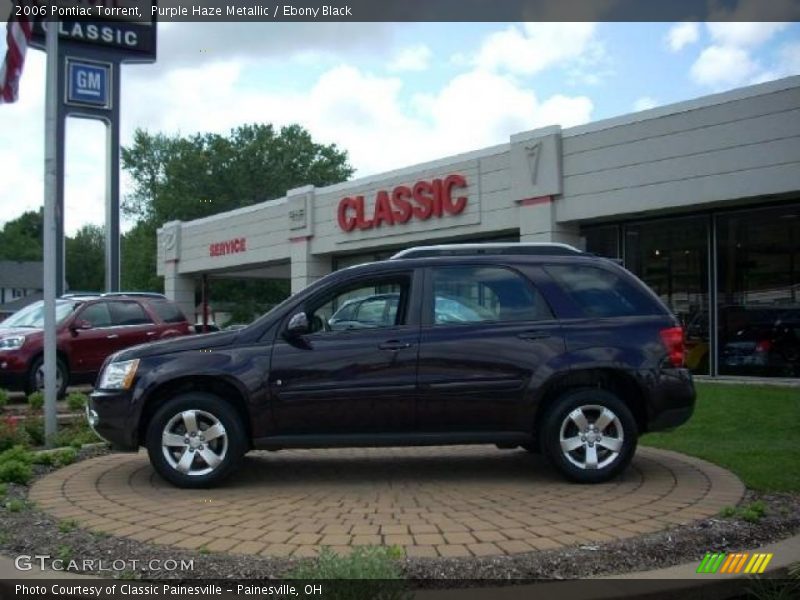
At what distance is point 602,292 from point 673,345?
671mm

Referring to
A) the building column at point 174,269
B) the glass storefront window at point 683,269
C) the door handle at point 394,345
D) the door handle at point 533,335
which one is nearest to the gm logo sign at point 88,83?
the building column at point 174,269

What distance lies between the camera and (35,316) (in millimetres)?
13016

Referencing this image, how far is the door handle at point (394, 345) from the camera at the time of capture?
5875mm

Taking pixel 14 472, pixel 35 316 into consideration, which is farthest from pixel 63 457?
pixel 35 316

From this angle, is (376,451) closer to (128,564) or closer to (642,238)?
(128,564)

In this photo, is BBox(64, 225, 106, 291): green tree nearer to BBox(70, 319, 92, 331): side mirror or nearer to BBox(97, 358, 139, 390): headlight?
BBox(70, 319, 92, 331): side mirror

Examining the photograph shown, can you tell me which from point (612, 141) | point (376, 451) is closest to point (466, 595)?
point (376, 451)

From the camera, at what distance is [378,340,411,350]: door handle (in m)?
5.88

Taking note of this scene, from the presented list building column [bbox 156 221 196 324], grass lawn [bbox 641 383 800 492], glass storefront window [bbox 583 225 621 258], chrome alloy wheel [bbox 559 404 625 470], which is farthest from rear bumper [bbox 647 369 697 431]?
building column [bbox 156 221 196 324]

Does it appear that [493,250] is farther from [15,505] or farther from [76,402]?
[76,402]

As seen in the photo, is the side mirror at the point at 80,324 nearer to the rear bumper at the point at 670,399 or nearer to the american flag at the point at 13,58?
the american flag at the point at 13,58

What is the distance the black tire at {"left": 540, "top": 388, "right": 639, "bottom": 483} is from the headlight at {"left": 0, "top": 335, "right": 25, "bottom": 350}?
8.87 meters

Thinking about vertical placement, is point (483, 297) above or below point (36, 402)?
above

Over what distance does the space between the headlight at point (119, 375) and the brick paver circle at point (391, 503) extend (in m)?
0.76
